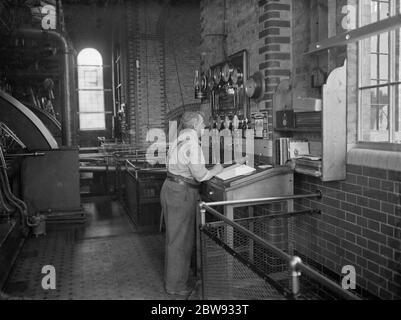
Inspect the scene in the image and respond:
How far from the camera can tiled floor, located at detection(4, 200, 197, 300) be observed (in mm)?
4020

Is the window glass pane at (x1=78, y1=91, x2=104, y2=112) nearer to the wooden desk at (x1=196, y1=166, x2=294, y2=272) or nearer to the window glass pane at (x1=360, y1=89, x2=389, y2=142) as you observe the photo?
the wooden desk at (x1=196, y1=166, x2=294, y2=272)

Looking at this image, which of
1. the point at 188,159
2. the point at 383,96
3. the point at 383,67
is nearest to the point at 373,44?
the point at 383,67

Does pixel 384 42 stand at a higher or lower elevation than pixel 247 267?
higher

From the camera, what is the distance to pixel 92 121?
1689 centimetres

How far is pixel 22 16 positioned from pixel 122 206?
3.87 metres

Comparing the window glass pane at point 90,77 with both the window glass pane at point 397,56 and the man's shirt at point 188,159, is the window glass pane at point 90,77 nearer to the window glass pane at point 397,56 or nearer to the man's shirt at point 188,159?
the man's shirt at point 188,159

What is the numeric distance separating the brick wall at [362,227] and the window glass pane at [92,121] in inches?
528

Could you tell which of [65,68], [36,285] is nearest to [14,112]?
[65,68]

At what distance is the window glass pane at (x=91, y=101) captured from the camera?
1673cm

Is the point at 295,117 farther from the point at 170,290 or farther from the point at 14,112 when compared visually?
the point at 14,112

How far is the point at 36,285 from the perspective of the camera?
4.18 metres

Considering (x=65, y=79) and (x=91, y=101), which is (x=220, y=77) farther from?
(x=91, y=101)

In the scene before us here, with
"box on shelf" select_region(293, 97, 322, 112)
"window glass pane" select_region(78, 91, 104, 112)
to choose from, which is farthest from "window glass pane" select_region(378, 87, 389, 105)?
"window glass pane" select_region(78, 91, 104, 112)

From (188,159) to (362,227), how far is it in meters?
1.55
